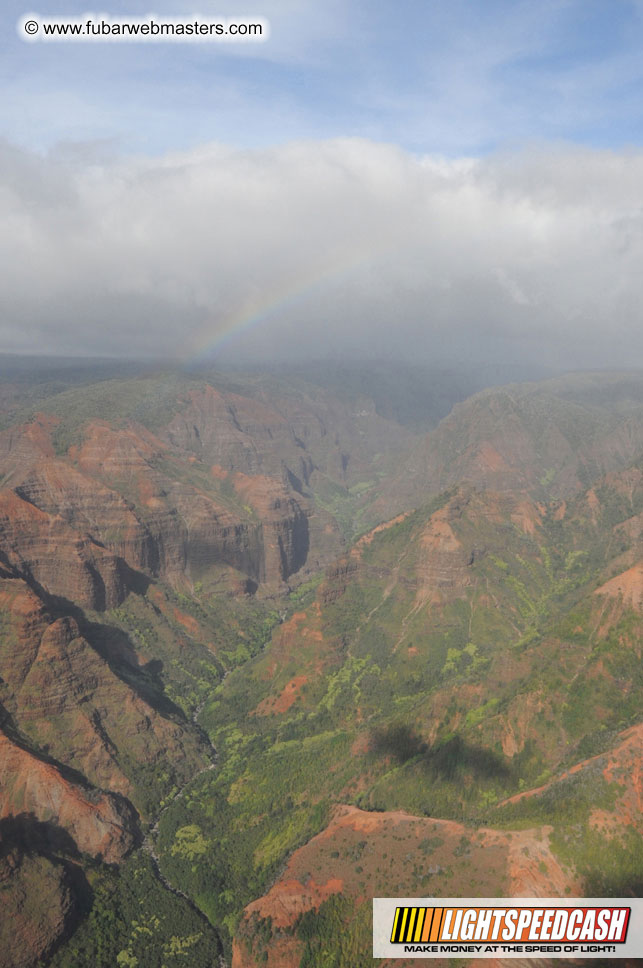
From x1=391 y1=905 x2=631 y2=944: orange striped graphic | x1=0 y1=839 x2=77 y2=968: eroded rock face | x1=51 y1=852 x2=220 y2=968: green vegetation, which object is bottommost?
x1=51 y1=852 x2=220 y2=968: green vegetation

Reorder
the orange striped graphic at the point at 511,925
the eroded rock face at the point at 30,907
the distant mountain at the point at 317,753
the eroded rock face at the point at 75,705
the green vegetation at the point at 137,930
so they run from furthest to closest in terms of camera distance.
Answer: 1. the eroded rock face at the point at 75,705
2. the green vegetation at the point at 137,930
3. the eroded rock face at the point at 30,907
4. the distant mountain at the point at 317,753
5. the orange striped graphic at the point at 511,925

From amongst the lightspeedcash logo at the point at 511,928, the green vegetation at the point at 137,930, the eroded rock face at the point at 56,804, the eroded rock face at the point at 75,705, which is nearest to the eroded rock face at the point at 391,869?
the lightspeedcash logo at the point at 511,928

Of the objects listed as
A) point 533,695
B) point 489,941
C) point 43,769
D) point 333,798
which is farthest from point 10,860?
point 533,695

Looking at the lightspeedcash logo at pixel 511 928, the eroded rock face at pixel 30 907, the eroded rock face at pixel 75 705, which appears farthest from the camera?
the eroded rock face at pixel 75 705

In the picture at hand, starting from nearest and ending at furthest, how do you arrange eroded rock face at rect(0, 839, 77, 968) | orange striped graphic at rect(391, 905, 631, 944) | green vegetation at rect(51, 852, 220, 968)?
orange striped graphic at rect(391, 905, 631, 944) < eroded rock face at rect(0, 839, 77, 968) < green vegetation at rect(51, 852, 220, 968)

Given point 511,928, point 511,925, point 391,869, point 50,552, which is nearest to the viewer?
point 511,928

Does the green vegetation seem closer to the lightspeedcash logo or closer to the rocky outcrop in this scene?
the lightspeedcash logo

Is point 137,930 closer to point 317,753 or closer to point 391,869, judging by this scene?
point 391,869

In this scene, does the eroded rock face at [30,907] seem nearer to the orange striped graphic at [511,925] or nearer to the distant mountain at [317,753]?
the distant mountain at [317,753]

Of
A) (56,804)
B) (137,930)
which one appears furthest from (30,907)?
(56,804)

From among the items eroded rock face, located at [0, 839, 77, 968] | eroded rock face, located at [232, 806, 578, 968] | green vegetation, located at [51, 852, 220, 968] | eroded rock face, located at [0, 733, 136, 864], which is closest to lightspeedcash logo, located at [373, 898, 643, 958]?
eroded rock face, located at [232, 806, 578, 968]

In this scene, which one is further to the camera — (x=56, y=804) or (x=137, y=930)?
(x=56, y=804)

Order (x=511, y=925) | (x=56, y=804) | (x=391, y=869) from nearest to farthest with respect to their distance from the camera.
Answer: (x=511, y=925) < (x=391, y=869) < (x=56, y=804)
